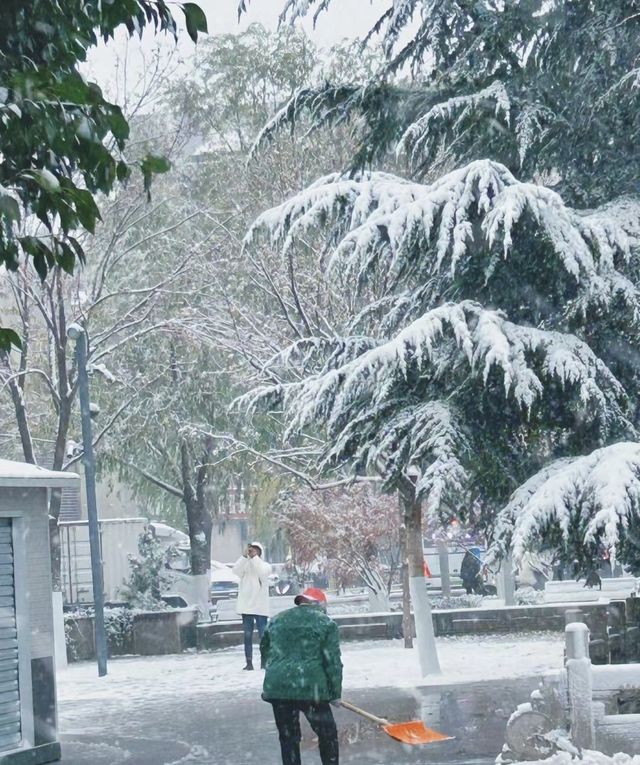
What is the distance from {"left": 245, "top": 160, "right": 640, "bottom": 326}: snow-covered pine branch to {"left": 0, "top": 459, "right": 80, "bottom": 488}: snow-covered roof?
118 inches

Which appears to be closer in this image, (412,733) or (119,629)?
(412,733)

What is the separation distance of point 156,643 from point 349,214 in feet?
41.8

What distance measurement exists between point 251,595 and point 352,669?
1740 mm

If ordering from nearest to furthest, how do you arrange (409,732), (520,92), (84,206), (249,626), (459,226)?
1. (84,206)
2. (459,226)
3. (409,732)
4. (520,92)
5. (249,626)

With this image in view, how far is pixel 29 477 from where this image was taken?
1159 cm

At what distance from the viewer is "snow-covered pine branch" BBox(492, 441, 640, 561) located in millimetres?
9812

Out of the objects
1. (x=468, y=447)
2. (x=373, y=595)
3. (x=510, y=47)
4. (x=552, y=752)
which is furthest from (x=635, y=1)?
(x=373, y=595)

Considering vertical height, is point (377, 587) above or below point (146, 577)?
below

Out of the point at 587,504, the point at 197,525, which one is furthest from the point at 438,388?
the point at 197,525

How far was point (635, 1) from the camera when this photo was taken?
1270 centimetres

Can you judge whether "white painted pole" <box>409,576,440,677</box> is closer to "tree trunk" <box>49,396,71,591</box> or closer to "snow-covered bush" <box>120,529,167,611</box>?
"tree trunk" <box>49,396,71,591</box>

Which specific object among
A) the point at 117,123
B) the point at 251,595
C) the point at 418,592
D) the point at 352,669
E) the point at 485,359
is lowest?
the point at 352,669

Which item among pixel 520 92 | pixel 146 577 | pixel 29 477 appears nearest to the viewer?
pixel 29 477

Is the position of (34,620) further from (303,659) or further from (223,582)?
(223,582)
